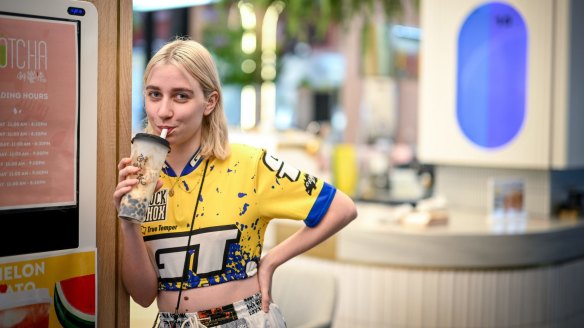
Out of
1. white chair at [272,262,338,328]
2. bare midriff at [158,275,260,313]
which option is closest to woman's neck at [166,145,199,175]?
bare midriff at [158,275,260,313]

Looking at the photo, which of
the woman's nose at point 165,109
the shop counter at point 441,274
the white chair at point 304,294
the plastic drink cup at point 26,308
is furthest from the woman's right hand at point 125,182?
the shop counter at point 441,274

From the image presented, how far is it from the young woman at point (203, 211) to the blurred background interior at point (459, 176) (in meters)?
1.15

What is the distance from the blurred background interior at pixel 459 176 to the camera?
10.8ft

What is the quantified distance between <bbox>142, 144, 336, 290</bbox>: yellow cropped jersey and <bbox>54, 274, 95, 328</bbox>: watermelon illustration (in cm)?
12

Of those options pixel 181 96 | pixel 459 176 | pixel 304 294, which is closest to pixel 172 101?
pixel 181 96

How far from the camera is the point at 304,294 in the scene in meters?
2.63

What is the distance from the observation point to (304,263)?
11.7 ft

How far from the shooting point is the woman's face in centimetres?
115

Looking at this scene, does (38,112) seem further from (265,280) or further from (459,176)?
(459,176)

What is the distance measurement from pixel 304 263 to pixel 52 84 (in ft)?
8.47

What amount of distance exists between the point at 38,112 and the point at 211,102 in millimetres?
294

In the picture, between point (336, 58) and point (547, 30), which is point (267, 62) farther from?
point (336, 58)

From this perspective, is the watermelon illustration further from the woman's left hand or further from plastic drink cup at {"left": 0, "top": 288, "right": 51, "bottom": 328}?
the woman's left hand

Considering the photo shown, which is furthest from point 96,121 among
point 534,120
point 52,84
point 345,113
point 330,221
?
point 345,113
